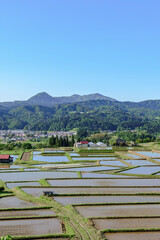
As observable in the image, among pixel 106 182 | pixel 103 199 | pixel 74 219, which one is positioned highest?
pixel 74 219

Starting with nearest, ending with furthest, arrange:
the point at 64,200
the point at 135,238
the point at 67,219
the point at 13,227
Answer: the point at 135,238
the point at 13,227
the point at 67,219
the point at 64,200

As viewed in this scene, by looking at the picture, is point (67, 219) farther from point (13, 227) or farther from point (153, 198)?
point (153, 198)

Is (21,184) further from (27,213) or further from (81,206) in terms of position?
(81,206)

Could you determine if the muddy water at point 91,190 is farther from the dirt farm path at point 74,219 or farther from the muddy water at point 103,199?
the dirt farm path at point 74,219

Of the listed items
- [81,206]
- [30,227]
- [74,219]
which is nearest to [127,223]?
[74,219]

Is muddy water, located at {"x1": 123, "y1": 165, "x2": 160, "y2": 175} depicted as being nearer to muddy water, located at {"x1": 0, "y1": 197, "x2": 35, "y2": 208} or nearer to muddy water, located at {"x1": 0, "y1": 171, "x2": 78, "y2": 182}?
muddy water, located at {"x1": 0, "y1": 171, "x2": 78, "y2": 182}

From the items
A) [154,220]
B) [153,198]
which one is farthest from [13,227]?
[153,198]
